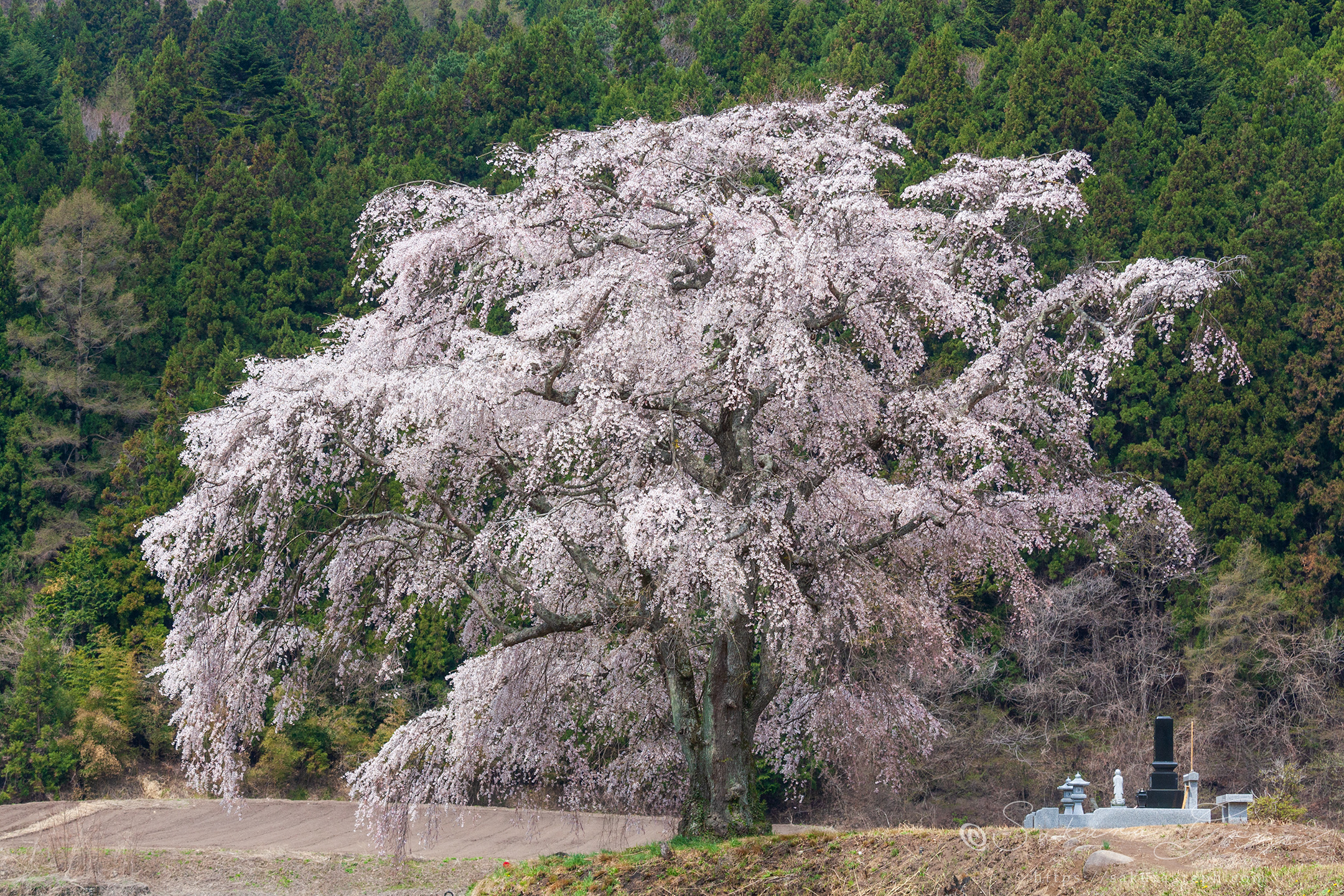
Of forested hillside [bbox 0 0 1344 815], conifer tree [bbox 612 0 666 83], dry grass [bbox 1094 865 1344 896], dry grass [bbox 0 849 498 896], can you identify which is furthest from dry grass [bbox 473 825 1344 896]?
conifer tree [bbox 612 0 666 83]

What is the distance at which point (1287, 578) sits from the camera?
21.8m

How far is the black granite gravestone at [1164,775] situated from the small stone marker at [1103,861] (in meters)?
3.26

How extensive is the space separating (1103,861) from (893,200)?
590 inches

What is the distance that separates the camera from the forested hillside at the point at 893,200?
70.5ft

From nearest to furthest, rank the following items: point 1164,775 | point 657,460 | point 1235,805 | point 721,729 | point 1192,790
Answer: point 1235,805 < point 1192,790 < point 1164,775 < point 657,460 < point 721,729

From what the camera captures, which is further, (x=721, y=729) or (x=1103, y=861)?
(x=721, y=729)

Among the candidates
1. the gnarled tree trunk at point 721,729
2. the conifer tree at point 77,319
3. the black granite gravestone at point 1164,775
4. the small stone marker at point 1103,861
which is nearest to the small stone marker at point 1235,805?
the small stone marker at point 1103,861

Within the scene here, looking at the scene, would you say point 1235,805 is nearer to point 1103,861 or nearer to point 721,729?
point 1103,861

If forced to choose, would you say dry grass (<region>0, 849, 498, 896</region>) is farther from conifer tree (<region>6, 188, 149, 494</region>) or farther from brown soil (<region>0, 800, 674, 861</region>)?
conifer tree (<region>6, 188, 149, 494</region>)

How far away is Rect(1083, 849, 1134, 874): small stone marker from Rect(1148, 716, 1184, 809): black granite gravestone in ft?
10.7

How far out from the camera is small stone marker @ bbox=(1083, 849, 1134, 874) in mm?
8055

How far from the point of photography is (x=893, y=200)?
21453 mm

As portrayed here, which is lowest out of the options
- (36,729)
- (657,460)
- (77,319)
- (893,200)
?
(36,729)

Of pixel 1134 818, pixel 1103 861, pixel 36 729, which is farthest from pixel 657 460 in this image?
pixel 36 729
